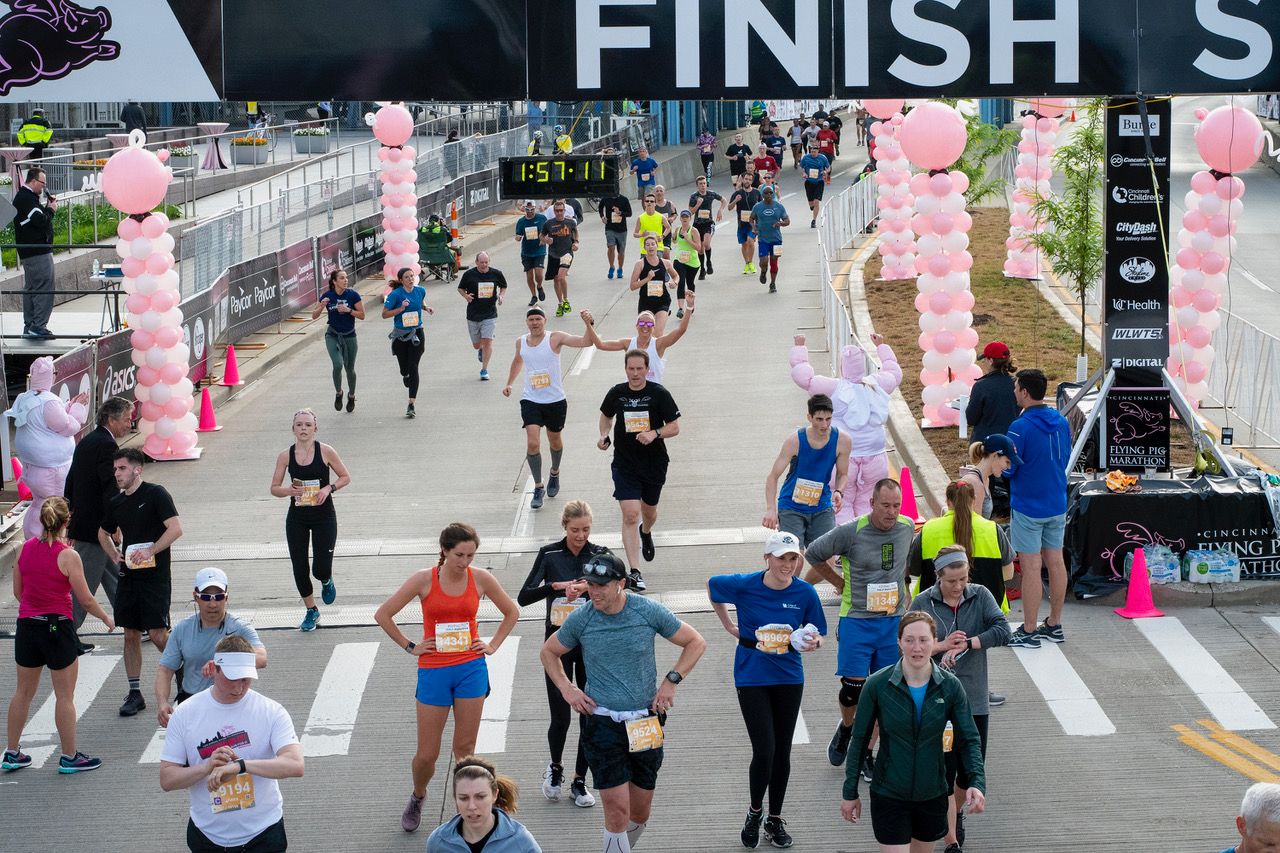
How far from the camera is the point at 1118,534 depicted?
12.9 meters

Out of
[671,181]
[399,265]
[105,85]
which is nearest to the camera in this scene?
[105,85]

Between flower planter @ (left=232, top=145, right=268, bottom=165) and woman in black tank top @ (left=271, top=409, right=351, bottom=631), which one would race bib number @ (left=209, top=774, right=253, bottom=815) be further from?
flower planter @ (left=232, top=145, right=268, bottom=165)

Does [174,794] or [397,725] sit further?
[397,725]

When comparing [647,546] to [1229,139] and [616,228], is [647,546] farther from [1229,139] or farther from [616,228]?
[616,228]

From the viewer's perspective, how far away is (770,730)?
337 inches

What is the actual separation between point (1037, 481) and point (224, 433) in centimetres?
1168

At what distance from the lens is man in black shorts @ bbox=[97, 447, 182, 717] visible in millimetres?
10688

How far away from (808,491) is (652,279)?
10.9 meters

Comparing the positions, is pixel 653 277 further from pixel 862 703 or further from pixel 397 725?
pixel 862 703

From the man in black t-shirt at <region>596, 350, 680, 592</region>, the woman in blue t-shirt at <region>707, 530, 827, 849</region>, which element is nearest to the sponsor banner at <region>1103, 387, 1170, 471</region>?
the man in black t-shirt at <region>596, 350, 680, 592</region>

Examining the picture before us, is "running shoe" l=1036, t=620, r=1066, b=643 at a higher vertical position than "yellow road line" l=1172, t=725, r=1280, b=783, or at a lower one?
higher

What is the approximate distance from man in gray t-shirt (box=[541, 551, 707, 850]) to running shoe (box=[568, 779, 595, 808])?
113cm

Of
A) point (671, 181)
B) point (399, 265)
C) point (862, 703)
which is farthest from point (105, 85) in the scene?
point (671, 181)

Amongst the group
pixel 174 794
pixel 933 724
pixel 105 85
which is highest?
pixel 105 85
